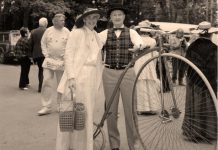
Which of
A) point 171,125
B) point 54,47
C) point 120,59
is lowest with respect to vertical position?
point 171,125

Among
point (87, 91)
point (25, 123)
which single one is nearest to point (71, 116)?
point (87, 91)

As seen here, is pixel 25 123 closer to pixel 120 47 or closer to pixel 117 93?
pixel 117 93

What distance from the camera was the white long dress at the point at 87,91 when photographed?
5.84 m

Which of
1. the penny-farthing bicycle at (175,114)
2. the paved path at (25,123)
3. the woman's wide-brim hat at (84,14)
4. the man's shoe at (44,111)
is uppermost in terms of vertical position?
the woman's wide-brim hat at (84,14)

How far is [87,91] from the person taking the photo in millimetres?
5871

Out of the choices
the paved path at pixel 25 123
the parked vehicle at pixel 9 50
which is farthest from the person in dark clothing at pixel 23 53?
the parked vehicle at pixel 9 50

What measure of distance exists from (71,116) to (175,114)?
49.2 inches

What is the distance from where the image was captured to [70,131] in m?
5.74

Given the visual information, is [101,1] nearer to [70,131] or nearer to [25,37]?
[25,37]

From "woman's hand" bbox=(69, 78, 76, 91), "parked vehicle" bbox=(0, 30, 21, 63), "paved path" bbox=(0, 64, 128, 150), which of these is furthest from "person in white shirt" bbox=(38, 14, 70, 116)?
"parked vehicle" bbox=(0, 30, 21, 63)

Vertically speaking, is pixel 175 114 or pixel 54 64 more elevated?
pixel 54 64

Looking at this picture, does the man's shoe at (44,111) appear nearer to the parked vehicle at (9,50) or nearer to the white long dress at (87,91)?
the white long dress at (87,91)

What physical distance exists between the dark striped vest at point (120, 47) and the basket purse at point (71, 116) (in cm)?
88

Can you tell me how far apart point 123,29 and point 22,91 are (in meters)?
7.72
